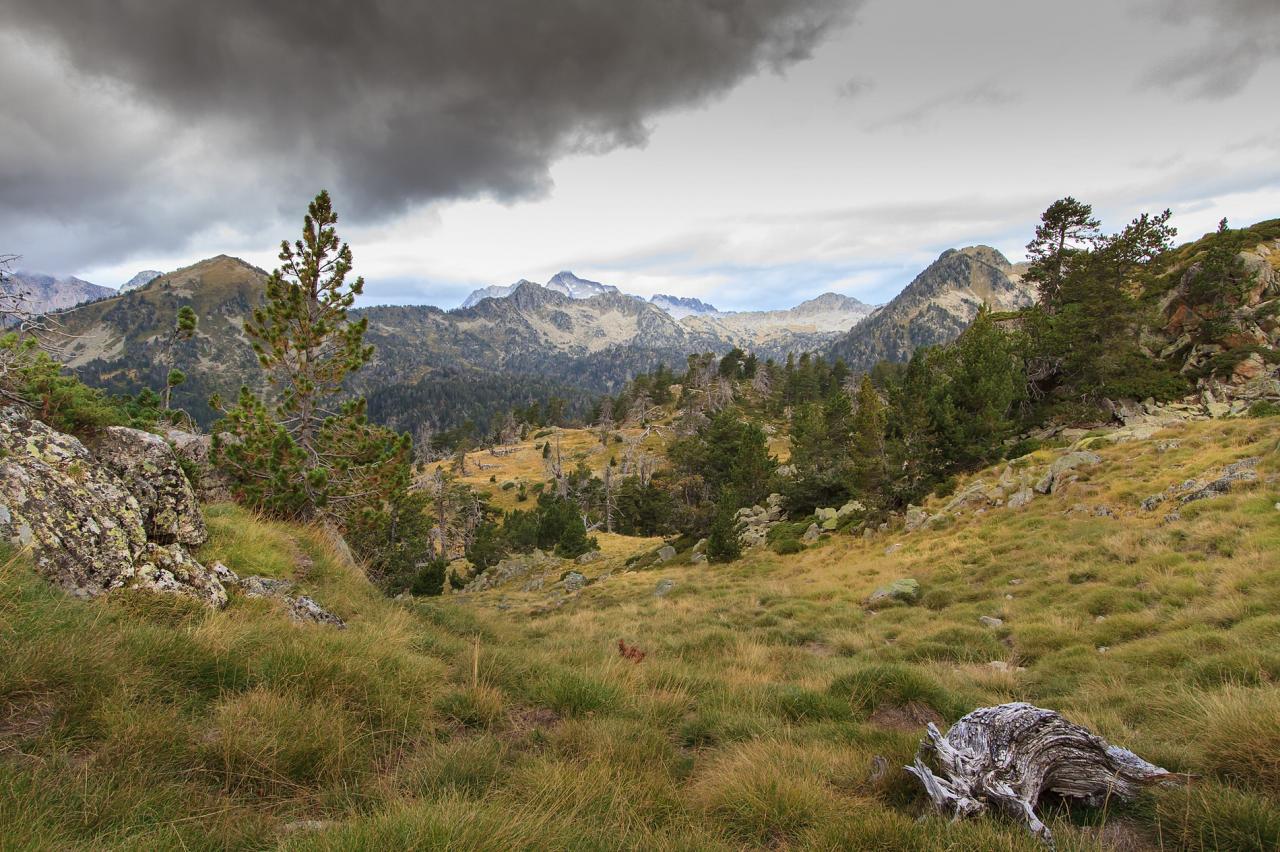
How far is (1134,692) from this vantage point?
639cm

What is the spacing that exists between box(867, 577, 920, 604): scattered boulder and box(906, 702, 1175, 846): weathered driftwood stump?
43.1 ft

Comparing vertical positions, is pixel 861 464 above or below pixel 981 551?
above

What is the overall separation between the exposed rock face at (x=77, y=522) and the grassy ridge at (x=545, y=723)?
1.52ft

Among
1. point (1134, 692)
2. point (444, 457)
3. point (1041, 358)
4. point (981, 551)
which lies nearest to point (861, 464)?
point (981, 551)

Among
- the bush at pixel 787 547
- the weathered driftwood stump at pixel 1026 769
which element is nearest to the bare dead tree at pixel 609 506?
the bush at pixel 787 547

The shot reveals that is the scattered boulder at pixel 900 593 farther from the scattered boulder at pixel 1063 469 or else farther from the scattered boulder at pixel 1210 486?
the scattered boulder at pixel 1063 469

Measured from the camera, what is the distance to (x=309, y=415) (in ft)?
46.9

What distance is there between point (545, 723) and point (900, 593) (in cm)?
Result: 1425

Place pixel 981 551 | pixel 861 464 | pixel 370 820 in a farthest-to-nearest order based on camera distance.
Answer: pixel 861 464 < pixel 981 551 < pixel 370 820

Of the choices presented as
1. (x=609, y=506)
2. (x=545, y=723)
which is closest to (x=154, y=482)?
(x=545, y=723)

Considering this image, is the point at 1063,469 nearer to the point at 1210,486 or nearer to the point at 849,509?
the point at 1210,486

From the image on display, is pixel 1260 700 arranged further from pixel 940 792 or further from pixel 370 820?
pixel 370 820

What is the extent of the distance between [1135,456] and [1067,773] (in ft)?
80.9

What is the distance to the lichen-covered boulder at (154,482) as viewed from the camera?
7359mm
